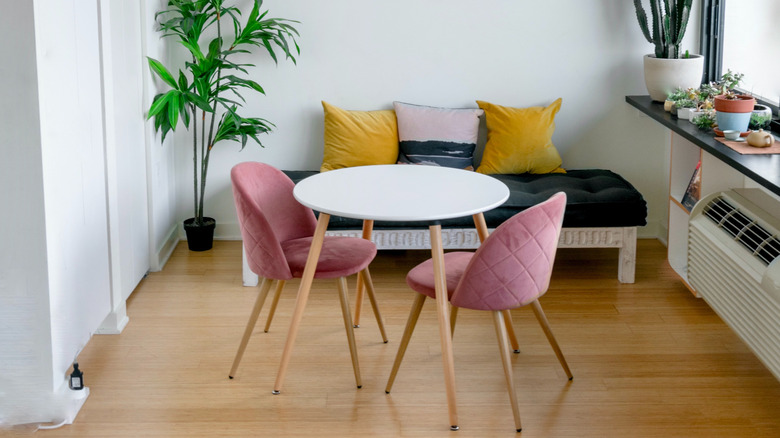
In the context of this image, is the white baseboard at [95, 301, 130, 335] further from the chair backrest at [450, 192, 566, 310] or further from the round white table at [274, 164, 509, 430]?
the chair backrest at [450, 192, 566, 310]

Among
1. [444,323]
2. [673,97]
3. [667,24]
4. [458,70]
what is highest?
[667,24]

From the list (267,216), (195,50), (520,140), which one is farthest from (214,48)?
(520,140)

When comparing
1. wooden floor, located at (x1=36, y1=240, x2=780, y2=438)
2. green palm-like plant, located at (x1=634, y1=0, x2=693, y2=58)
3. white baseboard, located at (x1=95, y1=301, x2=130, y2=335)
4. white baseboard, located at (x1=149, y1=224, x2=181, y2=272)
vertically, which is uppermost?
green palm-like plant, located at (x1=634, y1=0, x2=693, y2=58)

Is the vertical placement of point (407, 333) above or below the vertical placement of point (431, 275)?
below

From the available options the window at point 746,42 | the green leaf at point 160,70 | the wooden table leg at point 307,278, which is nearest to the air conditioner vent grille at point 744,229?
the window at point 746,42

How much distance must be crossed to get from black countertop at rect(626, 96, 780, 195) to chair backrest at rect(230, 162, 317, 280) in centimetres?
165

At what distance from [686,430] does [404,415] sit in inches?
37.4

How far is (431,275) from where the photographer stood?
320cm

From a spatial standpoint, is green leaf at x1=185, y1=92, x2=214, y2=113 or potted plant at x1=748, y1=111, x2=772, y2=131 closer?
potted plant at x1=748, y1=111, x2=772, y2=131

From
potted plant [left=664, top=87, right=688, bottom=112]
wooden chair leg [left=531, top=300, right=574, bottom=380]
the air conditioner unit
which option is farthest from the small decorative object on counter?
wooden chair leg [left=531, top=300, right=574, bottom=380]

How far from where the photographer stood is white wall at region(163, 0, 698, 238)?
4.86 m

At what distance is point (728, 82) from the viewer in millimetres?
4406

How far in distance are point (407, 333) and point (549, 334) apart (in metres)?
0.53

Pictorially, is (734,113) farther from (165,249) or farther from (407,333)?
(165,249)
